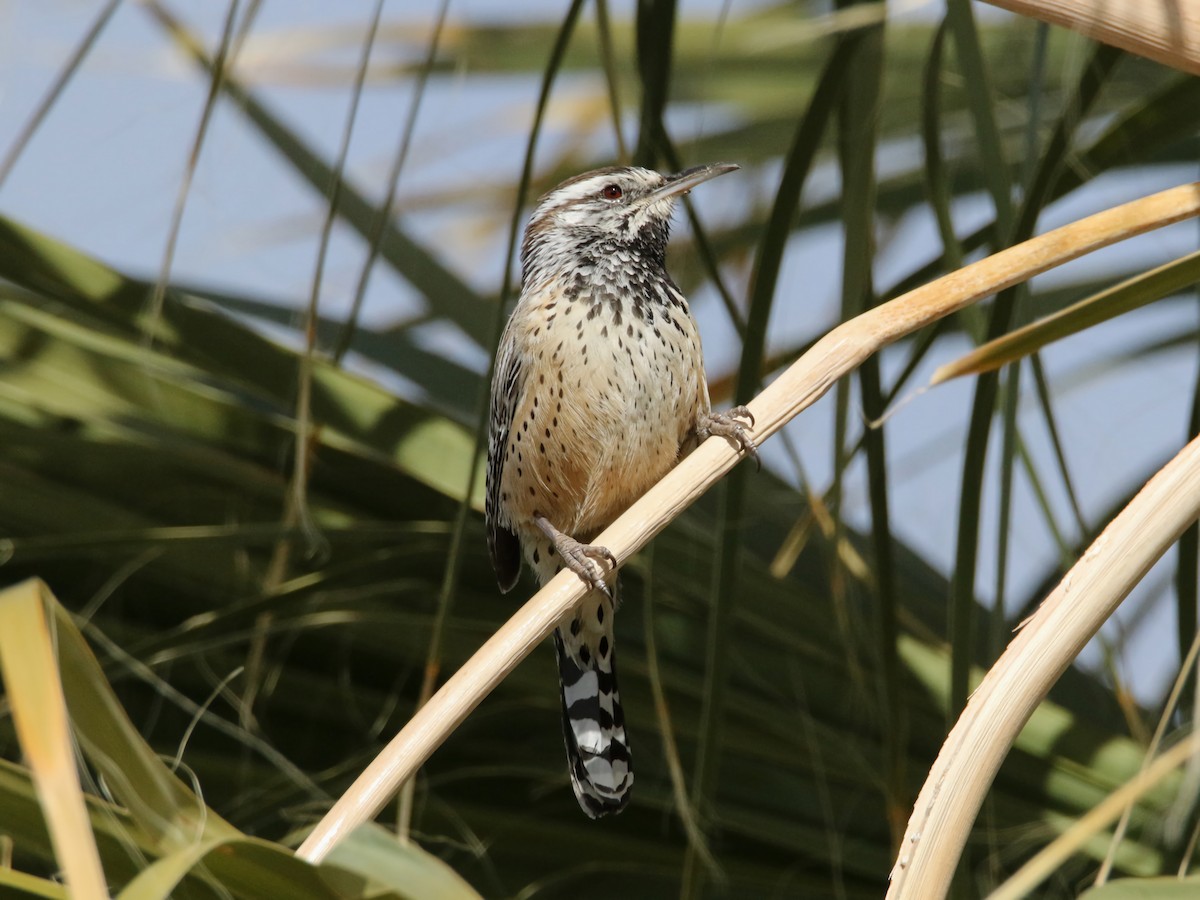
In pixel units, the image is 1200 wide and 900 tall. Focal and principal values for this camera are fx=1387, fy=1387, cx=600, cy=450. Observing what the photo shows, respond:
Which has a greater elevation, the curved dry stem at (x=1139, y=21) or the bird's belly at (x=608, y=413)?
the bird's belly at (x=608, y=413)

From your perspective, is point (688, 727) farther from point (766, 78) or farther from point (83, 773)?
point (766, 78)

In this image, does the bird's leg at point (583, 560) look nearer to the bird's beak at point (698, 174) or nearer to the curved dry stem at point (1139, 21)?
the bird's beak at point (698, 174)

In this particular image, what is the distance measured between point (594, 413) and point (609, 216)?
0.44 meters

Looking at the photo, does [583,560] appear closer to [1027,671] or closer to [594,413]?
[594,413]

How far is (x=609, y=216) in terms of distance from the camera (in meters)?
2.31

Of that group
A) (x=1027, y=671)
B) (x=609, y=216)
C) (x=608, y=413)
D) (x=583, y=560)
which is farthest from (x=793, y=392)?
(x=609, y=216)

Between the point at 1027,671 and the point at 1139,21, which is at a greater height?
the point at 1139,21

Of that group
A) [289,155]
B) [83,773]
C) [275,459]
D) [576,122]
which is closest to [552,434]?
[275,459]

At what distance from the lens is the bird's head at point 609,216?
2248mm

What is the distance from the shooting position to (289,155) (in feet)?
6.55

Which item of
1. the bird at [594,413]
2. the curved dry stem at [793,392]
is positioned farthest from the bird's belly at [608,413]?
the curved dry stem at [793,392]

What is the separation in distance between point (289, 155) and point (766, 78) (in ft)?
3.66

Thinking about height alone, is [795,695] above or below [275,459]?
below

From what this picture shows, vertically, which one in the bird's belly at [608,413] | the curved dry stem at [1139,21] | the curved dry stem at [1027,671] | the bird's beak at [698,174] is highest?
the bird's beak at [698,174]
